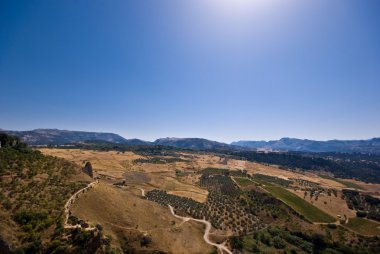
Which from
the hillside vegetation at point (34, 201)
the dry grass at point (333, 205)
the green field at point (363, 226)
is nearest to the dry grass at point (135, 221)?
the hillside vegetation at point (34, 201)

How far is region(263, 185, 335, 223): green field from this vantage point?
88062 mm

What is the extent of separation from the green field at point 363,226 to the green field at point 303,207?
20.5 feet

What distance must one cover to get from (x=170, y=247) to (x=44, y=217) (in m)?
23.7

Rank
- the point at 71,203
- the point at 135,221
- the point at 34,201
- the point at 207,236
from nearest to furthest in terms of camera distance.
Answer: the point at 34,201, the point at 71,203, the point at 135,221, the point at 207,236

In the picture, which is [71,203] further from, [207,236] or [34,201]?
[207,236]

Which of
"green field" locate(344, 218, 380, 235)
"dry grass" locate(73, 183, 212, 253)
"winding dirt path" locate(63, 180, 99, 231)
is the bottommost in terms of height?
"green field" locate(344, 218, 380, 235)

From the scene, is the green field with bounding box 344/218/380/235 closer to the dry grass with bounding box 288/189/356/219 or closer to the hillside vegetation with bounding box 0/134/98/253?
the dry grass with bounding box 288/189/356/219

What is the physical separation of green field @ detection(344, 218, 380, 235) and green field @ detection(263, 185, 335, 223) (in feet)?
20.5

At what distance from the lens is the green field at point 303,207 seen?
88.1 m

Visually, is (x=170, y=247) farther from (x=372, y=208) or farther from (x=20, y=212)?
(x=372, y=208)

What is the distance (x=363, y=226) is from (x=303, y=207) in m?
19.8

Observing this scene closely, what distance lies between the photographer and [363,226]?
84.4m

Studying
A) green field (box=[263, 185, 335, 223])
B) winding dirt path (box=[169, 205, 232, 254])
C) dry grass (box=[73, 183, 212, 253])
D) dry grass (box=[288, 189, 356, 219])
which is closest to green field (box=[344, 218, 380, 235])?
dry grass (box=[288, 189, 356, 219])

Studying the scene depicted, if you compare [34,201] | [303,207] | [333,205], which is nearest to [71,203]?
[34,201]
